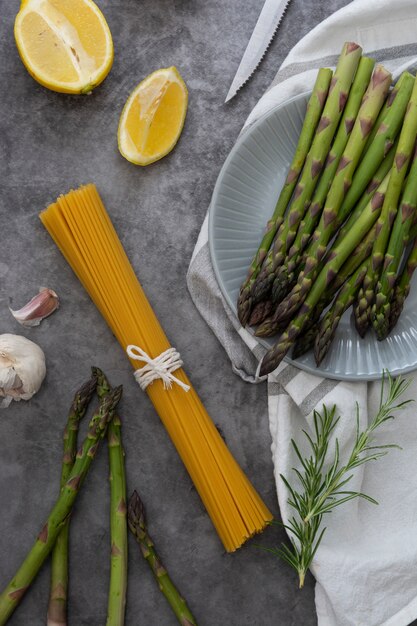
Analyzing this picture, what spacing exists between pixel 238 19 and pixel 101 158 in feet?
1.85

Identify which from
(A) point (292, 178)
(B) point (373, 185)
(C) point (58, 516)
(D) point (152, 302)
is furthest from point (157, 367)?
(B) point (373, 185)

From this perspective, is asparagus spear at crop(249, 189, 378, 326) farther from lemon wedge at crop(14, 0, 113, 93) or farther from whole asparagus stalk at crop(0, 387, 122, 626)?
lemon wedge at crop(14, 0, 113, 93)

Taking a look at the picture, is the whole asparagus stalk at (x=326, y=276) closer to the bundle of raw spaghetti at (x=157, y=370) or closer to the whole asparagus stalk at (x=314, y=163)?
the whole asparagus stalk at (x=314, y=163)

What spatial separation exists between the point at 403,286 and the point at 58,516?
1.06 meters

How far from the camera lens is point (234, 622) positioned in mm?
1952

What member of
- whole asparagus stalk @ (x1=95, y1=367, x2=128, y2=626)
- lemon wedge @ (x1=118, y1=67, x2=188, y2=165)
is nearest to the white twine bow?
whole asparagus stalk @ (x1=95, y1=367, x2=128, y2=626)

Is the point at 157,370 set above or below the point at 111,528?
above

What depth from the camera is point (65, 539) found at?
192 centimetres

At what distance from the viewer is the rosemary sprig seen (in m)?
1.80

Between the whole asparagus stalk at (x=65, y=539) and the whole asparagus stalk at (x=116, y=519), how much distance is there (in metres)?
0.05

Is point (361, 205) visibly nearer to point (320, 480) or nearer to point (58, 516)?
point (320, 480)

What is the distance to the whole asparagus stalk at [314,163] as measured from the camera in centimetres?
176

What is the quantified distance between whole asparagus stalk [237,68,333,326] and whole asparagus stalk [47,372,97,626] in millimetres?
479

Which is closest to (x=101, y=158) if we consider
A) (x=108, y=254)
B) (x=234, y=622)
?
(x=108, y=254)
